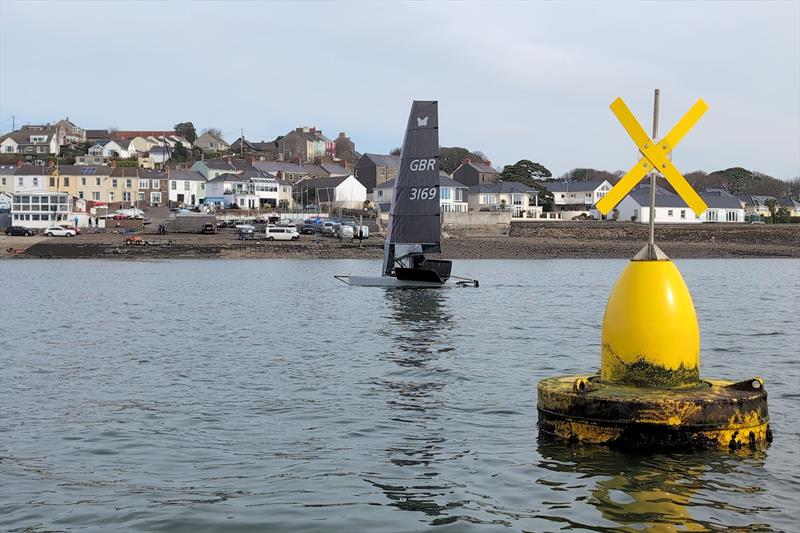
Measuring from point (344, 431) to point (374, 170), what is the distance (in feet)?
414

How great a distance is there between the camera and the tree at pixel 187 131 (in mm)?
194625

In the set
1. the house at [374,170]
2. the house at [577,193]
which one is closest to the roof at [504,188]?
the house at [577,193]

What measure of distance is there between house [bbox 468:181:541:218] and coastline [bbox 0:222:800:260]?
1080 inches

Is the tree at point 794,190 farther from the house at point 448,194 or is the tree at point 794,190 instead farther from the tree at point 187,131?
the tree at point 187,131

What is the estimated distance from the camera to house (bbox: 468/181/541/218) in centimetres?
12812

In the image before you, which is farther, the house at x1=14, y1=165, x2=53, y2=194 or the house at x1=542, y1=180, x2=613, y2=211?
the house at x1=542, y1=180, x2=613, y2=211

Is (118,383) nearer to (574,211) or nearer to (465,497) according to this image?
(465,497)

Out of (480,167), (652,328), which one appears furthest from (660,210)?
(652,328)

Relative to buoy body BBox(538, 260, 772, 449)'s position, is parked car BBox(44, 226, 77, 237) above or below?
above

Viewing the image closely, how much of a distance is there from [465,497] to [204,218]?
86.9 m

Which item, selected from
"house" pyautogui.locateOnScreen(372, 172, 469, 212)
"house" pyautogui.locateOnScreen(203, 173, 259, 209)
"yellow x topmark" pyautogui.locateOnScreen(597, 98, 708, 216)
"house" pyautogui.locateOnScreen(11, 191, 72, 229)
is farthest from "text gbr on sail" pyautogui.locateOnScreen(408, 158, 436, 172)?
"house" pyautogui.locateOnScreen(203, 173, 259, 209)

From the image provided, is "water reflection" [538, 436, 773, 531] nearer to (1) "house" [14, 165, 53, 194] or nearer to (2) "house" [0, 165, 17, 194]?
(1) "house" [14, 165, 53, 194]

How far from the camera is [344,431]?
1340 cm

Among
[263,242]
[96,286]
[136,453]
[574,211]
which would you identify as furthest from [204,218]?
[136,453]
